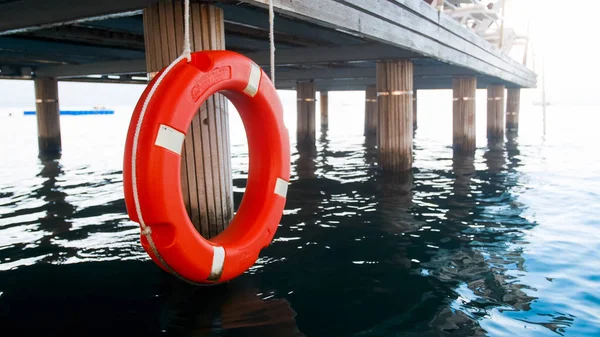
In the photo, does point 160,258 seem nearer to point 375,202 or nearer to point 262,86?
point 262,86

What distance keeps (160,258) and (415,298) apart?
7.12ft

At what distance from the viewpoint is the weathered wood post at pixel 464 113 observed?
15.6 m

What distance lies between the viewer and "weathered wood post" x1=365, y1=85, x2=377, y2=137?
2367cm

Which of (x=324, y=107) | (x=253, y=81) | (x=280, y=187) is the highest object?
(x=324, y=107)

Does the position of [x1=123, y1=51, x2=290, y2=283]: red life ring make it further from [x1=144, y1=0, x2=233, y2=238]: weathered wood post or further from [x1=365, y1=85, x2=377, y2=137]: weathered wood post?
[x1=365, y1=85, x2=377, y2=137]: weathered wood post

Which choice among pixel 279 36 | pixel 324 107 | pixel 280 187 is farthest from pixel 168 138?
pixel 324 107

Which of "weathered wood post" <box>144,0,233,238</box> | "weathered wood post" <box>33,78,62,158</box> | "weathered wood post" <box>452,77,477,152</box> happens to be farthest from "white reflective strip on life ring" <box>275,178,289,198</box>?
"weathered wood post" <box>33,78,62,158</box>

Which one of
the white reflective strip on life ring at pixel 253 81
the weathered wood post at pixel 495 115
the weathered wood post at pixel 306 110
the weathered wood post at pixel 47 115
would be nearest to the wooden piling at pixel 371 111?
the weathered wood post at pixel 306 110

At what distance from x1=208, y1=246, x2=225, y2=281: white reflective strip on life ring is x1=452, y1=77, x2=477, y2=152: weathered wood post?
1298cm

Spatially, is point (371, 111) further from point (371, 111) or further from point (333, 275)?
point (333, 275)

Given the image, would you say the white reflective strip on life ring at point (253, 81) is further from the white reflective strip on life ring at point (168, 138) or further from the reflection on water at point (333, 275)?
the reflection on water at point (333, 275)

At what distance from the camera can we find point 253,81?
4395 mm

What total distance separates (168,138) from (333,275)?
7.22ft

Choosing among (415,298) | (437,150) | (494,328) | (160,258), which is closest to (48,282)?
(160,258)
